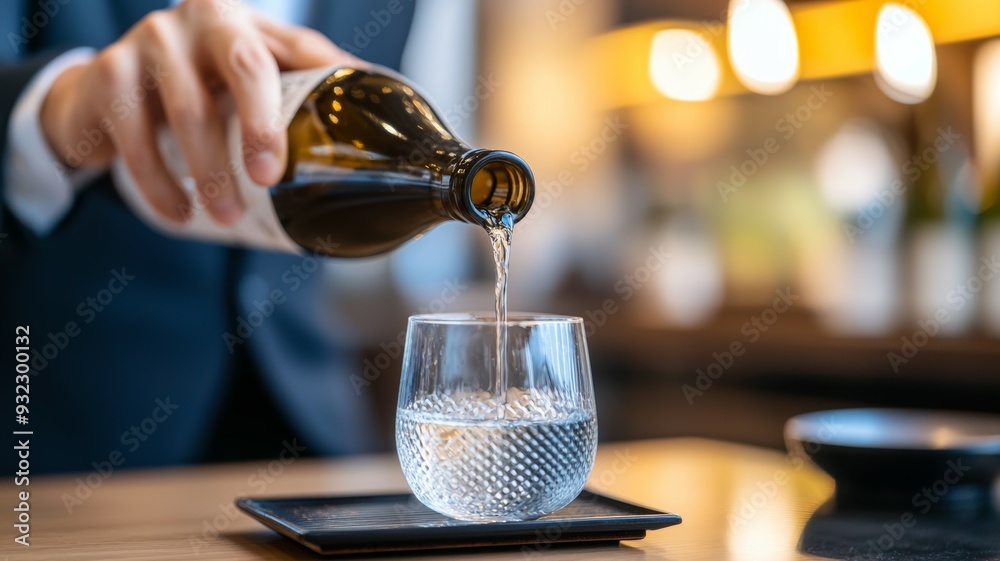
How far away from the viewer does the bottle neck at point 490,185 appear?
766 mm

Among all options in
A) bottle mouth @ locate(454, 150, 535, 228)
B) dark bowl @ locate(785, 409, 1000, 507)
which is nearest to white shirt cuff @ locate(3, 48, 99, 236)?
bottle mouth @ locate(454, 150, 535, 228)

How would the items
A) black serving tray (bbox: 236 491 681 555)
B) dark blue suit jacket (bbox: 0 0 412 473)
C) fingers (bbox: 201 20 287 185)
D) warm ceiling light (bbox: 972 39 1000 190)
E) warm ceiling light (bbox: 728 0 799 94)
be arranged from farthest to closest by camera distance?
warm ceiling light (bbox: 728 0 799 94) → warm ceiling light (bbox: 972 39 1000 190) → dark blue suit jacket (bbox: 0 0 412 473) → fingers (bbox: 201 20 287 185) → black serving tray (bbox: 236 491 681 555)

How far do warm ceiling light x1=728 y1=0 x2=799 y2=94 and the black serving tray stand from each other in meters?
1.86

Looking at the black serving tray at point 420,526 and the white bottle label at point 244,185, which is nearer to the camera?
the black serving tray at point 420,526

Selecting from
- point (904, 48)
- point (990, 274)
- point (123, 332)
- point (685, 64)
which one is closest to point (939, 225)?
point (990, 274)

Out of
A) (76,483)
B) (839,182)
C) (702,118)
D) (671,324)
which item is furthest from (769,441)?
(76,483)

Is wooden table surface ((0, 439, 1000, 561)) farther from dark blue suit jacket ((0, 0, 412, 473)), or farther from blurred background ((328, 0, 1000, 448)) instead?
blurred background ((328, 0, 1000, 448))

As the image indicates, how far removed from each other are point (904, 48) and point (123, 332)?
5.40 feet

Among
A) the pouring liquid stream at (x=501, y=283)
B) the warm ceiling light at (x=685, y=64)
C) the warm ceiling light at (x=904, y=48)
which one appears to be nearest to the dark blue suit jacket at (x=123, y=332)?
the pouring liquid stream at (x=501, y=283)

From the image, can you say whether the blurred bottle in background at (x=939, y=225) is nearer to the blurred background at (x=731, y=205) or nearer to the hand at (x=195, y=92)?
the blurred background at (x=731, y=205)

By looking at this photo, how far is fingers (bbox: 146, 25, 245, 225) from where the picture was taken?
2.98ft

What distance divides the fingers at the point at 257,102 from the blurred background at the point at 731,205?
148cm

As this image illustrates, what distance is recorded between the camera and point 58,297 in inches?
54.5

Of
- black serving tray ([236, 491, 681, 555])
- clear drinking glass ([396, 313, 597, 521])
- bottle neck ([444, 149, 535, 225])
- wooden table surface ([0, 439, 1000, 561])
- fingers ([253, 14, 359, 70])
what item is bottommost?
wooden table surface ([0, 439, 1000, 561])
